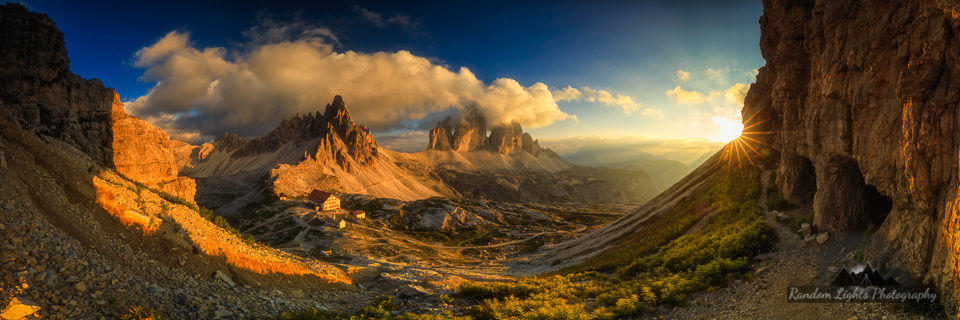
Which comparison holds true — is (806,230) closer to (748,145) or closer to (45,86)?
(748,145)

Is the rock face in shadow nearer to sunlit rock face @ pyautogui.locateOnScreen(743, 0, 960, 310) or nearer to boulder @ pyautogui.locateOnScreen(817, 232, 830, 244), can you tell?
sunlit rock face @ pyautogui.locateOnScreen(743, 0, 960, 310)

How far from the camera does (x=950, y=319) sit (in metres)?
13.5

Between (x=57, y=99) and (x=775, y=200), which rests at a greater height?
(x=57, y=99)

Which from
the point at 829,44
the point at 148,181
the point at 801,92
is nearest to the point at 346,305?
the point at 829,44

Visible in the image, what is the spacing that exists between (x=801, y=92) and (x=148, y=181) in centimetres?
8750

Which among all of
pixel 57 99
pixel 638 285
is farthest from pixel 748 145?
pixel 57 99

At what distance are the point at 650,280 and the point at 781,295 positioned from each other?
9403 mm

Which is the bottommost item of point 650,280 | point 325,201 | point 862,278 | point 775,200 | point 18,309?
point 325,201

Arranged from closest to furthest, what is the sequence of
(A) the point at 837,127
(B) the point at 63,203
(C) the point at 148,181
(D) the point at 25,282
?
(D) the point at 25,282 → (B) the point at 63,203 → (A) the point at 837,127 → (C) the point at 148,181

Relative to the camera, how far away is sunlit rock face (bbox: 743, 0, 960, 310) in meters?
16.6

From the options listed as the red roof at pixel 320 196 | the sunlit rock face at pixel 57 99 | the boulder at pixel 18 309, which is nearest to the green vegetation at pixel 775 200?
the boulder at pixel 18 309

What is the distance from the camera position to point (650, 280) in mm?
28219

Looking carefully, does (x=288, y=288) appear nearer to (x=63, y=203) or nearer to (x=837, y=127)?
(x=63, y=203)

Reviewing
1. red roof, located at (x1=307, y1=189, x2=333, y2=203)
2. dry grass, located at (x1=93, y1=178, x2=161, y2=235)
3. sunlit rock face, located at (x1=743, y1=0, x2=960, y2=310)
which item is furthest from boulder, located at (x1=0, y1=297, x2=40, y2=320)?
red roof, located at (x1=307, y1=189, x2=333, y2=203)
